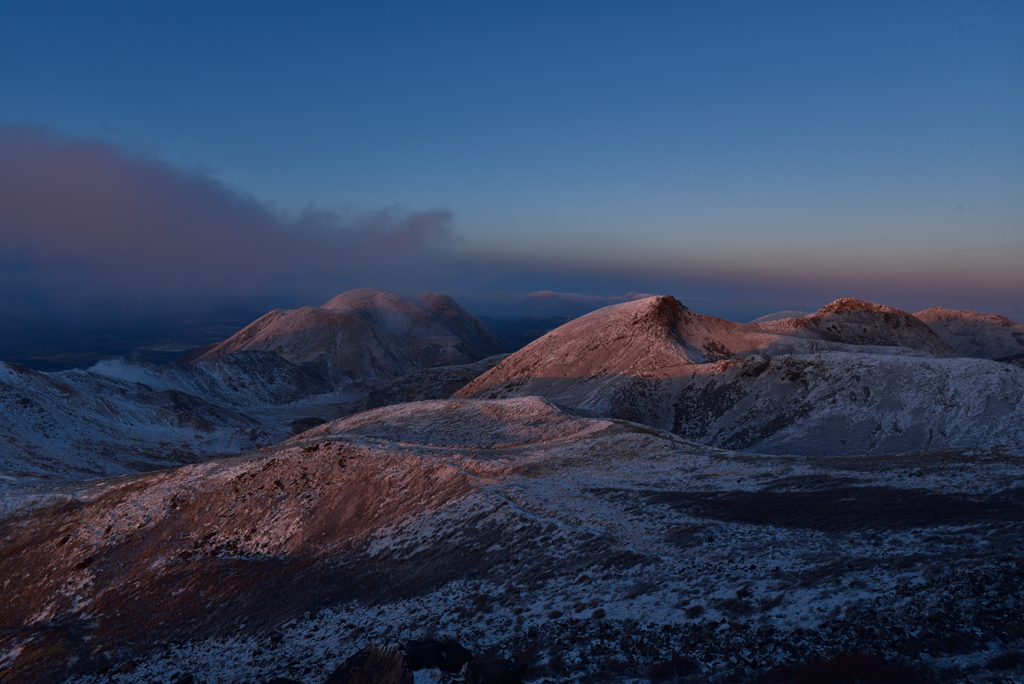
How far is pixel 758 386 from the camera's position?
176 ft

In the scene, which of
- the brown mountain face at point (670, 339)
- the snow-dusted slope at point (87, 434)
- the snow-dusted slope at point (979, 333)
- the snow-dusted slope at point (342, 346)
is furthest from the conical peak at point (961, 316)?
the snow-dusted slope at point (87, 434)

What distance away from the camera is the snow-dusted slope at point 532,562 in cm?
1157

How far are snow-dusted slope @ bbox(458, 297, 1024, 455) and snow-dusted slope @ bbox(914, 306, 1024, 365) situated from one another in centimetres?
5980

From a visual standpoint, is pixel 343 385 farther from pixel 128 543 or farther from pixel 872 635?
pixel 872 635

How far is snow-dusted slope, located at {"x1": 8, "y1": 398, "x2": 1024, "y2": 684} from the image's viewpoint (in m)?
11.6

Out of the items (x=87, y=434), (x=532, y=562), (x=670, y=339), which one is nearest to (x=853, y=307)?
(x=670, y=339)

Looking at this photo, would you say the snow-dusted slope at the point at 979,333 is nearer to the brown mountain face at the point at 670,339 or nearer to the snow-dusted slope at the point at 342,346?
the brown mountain face at the point at 670,339

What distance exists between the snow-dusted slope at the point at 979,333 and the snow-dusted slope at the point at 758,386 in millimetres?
59797

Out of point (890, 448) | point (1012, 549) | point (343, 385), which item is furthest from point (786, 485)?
point (343, 385)

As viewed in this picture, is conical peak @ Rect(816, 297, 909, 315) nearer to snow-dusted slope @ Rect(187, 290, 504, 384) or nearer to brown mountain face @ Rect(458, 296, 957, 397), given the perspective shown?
brown mountain face @ Rect(458, 296, 957, 397)

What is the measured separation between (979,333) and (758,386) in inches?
5022

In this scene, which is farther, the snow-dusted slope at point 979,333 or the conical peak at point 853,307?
the snow-dusted slope at point 979,333

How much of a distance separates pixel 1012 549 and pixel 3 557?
141 ft

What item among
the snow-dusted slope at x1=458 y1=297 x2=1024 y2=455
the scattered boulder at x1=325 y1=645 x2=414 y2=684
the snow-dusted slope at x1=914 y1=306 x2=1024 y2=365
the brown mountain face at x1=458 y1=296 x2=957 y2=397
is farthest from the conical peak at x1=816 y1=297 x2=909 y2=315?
the scattered boulder at x1=325 y1=645 x2=414 y2=684
